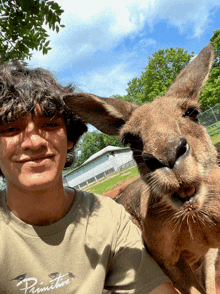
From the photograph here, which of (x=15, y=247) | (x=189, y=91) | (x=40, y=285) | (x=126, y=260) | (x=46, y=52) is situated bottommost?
(x=126, y=260)

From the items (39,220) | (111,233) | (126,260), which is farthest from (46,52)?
(126,260)

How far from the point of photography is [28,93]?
8.73 feet

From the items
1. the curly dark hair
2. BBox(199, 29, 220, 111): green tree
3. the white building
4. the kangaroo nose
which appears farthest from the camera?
the white building

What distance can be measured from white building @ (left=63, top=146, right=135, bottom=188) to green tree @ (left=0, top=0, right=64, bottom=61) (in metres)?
40.7

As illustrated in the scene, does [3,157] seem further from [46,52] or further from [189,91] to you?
[189,91]

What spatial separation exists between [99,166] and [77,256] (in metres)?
47.2

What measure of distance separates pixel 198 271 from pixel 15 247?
4.15 metres

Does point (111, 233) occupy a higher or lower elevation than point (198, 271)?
higher

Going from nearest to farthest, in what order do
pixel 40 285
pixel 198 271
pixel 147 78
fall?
pixel 40 285
pixel 198 271
pixel 147 78

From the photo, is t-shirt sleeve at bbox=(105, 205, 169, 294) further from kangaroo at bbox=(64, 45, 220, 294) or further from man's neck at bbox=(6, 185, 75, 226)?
man's neck at bbox=(6, 185, 75, 226)

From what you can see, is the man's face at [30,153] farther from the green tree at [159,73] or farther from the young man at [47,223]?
the green tree at [159,73]

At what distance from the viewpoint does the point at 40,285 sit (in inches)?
94.7

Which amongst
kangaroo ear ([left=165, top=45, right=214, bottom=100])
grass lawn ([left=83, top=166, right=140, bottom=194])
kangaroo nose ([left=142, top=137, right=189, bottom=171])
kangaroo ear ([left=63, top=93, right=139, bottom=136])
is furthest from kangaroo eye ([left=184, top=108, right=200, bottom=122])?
grass lawn ([left=83, top=166, right=140, bottom=194])

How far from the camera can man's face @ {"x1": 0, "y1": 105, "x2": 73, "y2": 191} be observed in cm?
239
